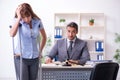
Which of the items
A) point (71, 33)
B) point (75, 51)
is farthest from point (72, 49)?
point (71, 33)

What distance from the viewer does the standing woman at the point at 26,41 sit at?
2.39 meters

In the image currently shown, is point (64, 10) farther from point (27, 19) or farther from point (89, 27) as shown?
point (27, 19)

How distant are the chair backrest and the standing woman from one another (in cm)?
57

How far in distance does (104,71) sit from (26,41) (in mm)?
817

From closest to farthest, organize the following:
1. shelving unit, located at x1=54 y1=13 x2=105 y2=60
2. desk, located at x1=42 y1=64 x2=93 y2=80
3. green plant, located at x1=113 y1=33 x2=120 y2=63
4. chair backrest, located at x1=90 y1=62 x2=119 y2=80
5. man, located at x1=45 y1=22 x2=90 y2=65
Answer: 1. chair backrest, located at x1=90 y1=62 x2=119 y2=80
2. desk, located at x1=42 y1=64 x2=93 y2=80
3. man, located at x1=45 y1=22 x2=90 y2=65
4. green plant, located at x1=113 y1=33 x2=120 y2=63
5. shelving unit, located at x1=54 y1=13 x2=105 y2=60

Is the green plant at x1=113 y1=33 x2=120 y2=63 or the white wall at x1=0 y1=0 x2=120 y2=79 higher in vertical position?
the white wall at x1=0 y1=0 x2=120 y2=79

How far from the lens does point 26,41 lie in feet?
7.98

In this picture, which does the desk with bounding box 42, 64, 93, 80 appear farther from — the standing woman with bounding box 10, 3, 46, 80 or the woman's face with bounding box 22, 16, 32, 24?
the woman's face with bounding box 22, 16, 32, 24

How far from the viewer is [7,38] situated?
658 centimetres

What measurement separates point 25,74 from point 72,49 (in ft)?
3.68

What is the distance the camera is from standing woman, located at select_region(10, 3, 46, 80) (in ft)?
7.83

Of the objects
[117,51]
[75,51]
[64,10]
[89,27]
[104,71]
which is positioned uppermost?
[64,10]

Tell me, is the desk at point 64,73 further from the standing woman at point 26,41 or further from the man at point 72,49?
the standing woman at point 26,41

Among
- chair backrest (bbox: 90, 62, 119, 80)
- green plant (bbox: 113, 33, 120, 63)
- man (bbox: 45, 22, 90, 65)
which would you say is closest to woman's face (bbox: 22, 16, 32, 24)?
chair backrest (bbox: 90, 62, 119, 80)
